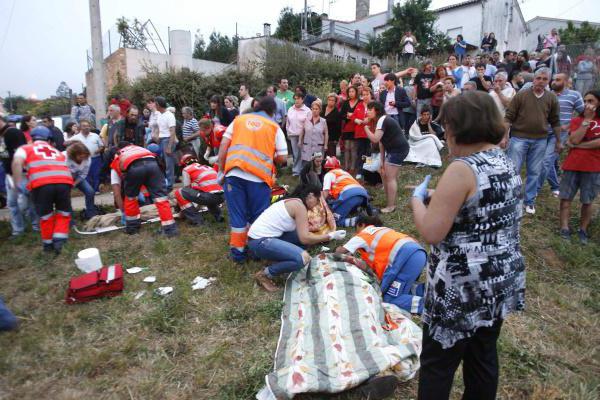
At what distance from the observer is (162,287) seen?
162 inches

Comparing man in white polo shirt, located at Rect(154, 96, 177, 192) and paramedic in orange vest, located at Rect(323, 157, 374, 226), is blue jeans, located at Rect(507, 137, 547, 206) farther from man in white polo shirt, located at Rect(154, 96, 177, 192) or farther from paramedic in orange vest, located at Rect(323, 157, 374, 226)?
man in white polo shirt, located at Rect(154, 96, 177, 192)

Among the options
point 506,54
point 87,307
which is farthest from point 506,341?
point 506,54

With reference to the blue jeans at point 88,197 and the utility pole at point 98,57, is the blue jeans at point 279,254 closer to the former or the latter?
the blue jeans at point 88,197

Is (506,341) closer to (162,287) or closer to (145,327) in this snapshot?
(145,327)

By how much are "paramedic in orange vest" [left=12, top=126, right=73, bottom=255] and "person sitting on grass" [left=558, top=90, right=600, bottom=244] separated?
6368 millimetres

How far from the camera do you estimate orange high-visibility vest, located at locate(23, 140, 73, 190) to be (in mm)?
4789

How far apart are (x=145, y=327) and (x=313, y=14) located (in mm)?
39179

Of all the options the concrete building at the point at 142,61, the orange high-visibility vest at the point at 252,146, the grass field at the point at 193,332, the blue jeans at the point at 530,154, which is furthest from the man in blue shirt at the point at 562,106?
the concrete building at the point at 142,61

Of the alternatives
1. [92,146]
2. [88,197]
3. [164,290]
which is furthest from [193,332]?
[92,146]

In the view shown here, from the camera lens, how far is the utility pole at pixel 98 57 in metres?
10.0

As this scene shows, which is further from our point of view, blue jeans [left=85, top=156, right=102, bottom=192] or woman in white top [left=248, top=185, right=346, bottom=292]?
blue jeans [left=85, top=156, right=102, bottom=192]

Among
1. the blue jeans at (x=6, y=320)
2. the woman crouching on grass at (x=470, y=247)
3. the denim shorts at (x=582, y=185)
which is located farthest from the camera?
the denim shorts at (x=582, y=185)

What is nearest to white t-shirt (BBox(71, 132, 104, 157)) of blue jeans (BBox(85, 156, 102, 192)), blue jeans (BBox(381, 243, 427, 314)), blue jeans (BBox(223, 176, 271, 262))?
blue jeans (BBox(85, 156, 102, 192))

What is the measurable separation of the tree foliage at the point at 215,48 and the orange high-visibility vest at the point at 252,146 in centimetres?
4159
